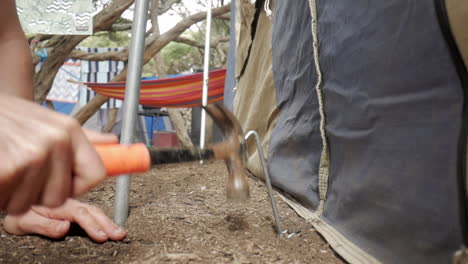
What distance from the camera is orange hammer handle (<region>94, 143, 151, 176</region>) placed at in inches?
29.3

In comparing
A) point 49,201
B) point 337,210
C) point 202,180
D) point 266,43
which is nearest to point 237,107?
point 266,43

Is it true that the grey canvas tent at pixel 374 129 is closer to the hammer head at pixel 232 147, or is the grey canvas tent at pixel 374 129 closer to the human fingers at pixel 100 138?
the hammer head at pixel 232 147

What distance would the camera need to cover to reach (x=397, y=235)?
1106 millimetres

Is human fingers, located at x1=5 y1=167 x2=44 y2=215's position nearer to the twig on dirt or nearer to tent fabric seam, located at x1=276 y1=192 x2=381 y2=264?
the twig on dirt

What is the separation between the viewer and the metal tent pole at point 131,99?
168cm

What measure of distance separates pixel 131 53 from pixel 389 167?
121cm

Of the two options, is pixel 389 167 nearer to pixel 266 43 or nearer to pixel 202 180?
pixel 202 180

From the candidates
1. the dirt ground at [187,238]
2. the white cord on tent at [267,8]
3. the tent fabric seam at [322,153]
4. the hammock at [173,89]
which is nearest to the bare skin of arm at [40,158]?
the dirt ground at [187,238]

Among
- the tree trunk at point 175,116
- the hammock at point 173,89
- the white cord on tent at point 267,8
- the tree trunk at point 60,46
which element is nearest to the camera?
the white cord on tent at point 267,8

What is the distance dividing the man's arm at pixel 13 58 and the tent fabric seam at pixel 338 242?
1115 mm

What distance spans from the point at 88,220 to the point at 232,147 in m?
0.66

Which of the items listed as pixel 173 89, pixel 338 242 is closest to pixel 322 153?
pixel 338 242

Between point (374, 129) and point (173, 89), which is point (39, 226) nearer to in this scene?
point (374, 129)

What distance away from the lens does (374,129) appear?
1257 millimetres
